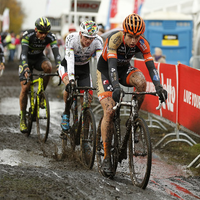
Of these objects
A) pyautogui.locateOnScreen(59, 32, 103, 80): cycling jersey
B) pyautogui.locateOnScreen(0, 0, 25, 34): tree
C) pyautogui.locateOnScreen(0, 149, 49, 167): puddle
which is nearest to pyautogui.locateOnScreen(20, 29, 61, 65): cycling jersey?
pyautogui.locateOnScreen(59, 32, 103, 80): cycling jersey

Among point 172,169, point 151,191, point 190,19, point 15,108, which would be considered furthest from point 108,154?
point 190,19

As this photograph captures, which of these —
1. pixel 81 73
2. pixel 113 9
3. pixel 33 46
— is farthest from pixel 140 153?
pixel 113 9

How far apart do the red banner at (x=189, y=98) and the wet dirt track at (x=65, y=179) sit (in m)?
0.76

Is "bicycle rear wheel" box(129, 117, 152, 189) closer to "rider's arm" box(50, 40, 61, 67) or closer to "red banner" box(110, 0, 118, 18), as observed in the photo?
"rider's arm" box(50, 40, 61, 67)

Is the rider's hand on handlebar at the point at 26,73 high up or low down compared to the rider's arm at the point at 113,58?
down

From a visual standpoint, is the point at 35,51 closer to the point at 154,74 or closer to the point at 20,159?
the point at 20,159

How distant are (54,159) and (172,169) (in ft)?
5.91

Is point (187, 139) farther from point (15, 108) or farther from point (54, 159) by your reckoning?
point (15, 108)

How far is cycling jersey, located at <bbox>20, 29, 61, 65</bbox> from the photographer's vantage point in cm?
812

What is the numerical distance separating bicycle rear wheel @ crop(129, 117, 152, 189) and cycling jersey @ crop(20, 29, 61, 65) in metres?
3.23

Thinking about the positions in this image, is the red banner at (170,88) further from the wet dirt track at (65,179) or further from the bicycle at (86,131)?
the bicycle at (86,131)

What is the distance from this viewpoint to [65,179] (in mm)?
5219

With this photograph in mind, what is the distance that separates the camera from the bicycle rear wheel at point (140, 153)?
501 centimetres

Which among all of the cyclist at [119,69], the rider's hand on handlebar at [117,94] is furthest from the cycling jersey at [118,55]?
the rider's hand on handlebar at [117,94]
